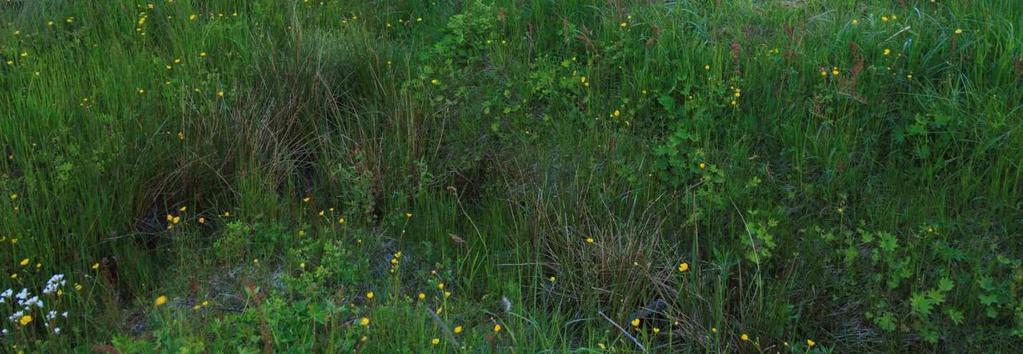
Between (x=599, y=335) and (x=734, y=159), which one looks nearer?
(x=599, y=335)

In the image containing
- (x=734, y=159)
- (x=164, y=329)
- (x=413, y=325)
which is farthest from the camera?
(x=734, y=159)

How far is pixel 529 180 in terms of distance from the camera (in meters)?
4.38

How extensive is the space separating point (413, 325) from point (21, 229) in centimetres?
173

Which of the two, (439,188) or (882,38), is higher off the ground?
(882,38)

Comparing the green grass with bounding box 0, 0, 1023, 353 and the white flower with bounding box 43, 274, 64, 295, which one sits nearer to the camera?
the white flower with bounding box 43, 274, 64, 295

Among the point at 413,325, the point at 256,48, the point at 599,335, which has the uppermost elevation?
the point at 256,48

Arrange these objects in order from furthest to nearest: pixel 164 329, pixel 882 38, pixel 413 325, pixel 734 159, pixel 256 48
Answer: pixel 256 48 < pixel 882 38 < pixel 734 159 < pixel 413 325 < pixel 164 329

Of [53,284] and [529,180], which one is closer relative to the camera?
[53,284]

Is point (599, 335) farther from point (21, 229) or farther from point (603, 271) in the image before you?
point (21, 229)

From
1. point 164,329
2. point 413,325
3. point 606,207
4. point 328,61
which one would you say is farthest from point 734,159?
point 164,329

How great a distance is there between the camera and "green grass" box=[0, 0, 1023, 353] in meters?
3.70

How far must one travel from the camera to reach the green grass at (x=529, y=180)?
3701 millimetres

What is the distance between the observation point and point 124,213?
165 inches

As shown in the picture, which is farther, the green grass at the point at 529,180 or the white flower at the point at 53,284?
the green grass at the point at 529,180
